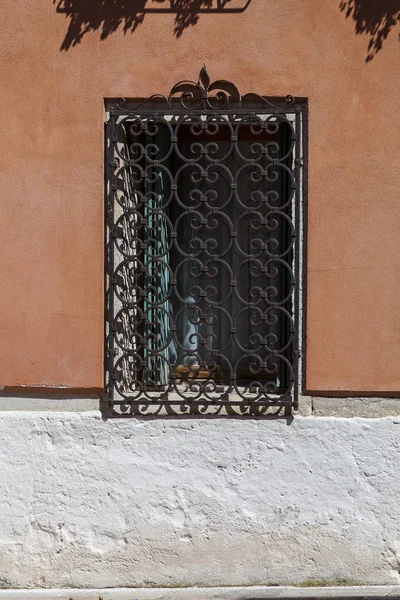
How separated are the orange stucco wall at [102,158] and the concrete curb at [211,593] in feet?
3.59

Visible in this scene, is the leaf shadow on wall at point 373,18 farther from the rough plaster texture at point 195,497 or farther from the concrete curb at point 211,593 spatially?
Result: the concrete curb at point 211,593

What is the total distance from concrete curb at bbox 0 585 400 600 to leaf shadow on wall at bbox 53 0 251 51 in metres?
2.99

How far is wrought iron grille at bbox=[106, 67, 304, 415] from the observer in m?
4.17

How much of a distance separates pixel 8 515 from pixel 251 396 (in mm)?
1500

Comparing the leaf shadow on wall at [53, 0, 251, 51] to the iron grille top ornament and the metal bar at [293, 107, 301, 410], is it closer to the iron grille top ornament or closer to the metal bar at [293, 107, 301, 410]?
the iron grille top ornament

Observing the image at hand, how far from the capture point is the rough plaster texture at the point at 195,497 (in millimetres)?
4164

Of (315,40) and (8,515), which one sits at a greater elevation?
(315,40)

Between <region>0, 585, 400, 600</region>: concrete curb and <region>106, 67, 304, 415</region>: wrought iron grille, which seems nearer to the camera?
<region>0, 585, 400, 600</region>: concrete curb

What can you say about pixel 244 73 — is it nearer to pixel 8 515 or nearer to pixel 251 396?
pixel 251 396

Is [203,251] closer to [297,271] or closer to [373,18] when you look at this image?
[297,271]

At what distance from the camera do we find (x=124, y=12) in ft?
13.6

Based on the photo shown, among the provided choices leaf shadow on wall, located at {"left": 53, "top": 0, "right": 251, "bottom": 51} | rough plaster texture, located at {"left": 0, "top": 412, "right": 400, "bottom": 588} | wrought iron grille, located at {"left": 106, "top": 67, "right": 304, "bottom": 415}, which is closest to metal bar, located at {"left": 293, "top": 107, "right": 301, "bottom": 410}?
wrought iron grille, located at {"left": 106, "top": 67, "right": 304, "bottom": 415}

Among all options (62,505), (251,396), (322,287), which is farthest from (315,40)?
(62,505)

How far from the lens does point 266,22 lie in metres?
4.12
